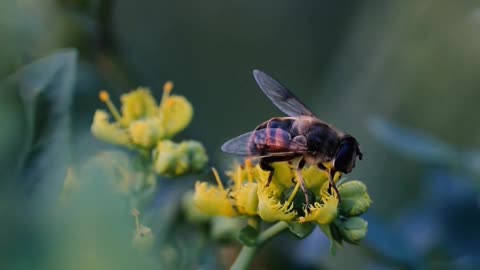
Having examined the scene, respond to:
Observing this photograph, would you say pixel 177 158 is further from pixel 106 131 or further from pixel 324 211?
pixel 324 211

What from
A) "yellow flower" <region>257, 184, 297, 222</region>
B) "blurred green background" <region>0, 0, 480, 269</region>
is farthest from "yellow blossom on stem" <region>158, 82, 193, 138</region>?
"yellow flower" <region>257, 184, 297, 222</region>

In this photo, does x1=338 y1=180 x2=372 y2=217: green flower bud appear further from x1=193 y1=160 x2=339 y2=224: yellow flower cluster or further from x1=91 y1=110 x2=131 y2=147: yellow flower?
x1=91 y1=110 x2=131 y2=147: yellow flower

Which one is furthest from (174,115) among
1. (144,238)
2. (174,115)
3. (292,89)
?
(292,89)

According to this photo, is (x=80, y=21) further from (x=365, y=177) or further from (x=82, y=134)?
(x=365, y=177)

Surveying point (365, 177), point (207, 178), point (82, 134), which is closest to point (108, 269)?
point (82, 134)

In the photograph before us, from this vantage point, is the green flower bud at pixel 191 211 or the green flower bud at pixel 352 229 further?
the green flower bud at pixel 191 211

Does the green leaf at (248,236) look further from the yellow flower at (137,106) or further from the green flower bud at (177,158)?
the yellow flower at (137,106)

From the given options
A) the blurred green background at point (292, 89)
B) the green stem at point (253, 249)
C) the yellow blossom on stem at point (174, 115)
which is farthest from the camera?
the yellow blossom on stem at point (174, 115)

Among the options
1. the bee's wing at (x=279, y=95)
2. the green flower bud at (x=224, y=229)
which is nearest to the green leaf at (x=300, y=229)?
the green flower bud at (x=224, y=229)
